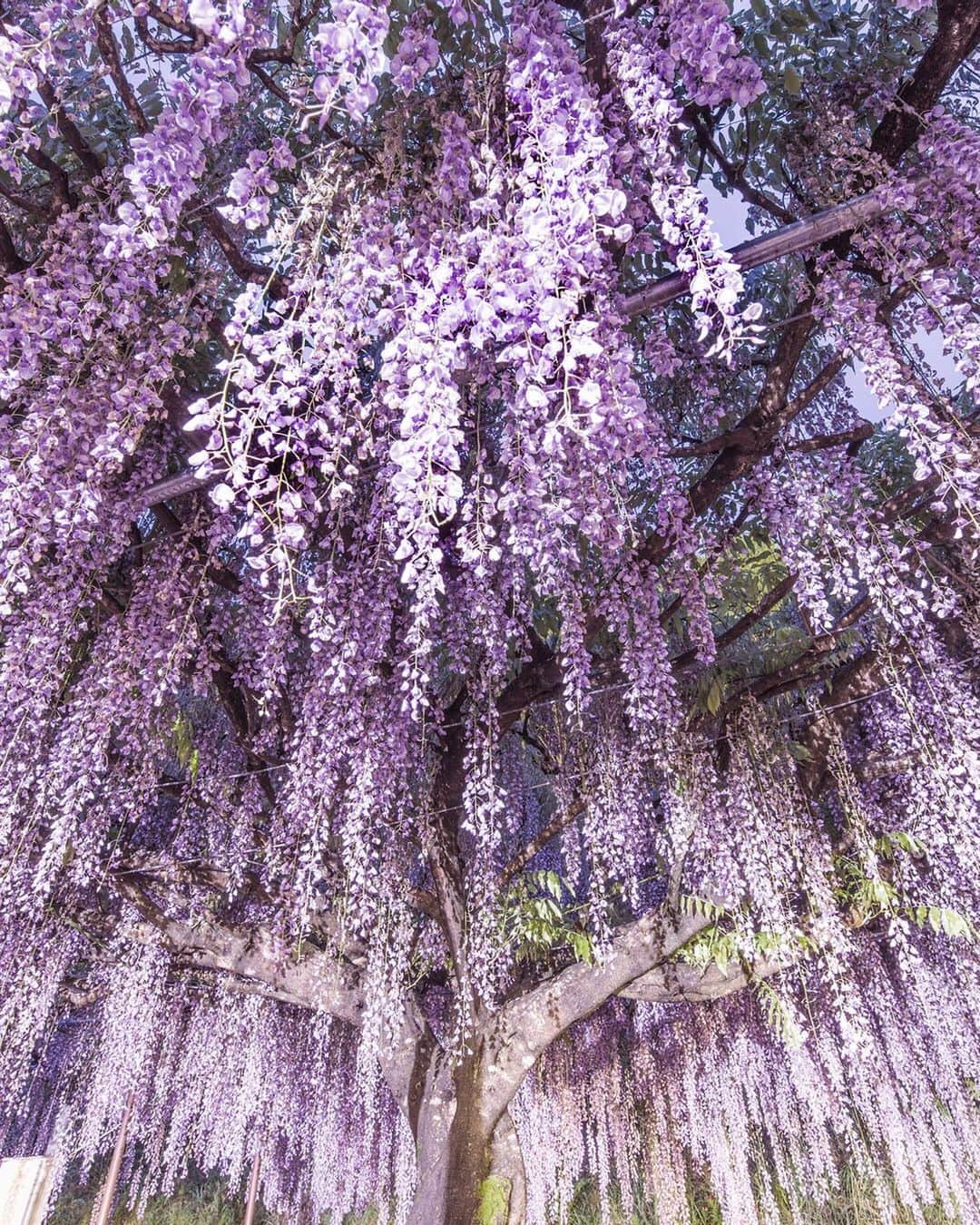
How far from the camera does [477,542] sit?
7.35 ft

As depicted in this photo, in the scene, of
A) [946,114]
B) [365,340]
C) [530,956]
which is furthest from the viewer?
[530,956]

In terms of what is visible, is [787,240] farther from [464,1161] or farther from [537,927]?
[464,1161]

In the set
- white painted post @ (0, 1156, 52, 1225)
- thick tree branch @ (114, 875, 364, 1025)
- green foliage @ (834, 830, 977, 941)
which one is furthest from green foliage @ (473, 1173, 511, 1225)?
white painted post @ (0, 1156, 52, 1225)

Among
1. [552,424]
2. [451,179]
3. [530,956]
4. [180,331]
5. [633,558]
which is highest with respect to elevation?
[633,558]

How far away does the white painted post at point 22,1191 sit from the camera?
1.71 meters

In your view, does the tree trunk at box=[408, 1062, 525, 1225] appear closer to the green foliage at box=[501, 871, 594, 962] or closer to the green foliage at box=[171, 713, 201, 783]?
the green foliage at box=[501, 871, 594, 962]

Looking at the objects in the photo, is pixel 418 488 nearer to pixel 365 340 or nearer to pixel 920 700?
pixel 365 340

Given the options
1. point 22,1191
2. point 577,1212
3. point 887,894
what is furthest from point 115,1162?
point 887,894

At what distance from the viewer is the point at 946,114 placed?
7.76ft

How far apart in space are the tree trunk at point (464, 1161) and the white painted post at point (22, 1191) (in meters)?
2.57

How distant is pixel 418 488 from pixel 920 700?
11.6 feet

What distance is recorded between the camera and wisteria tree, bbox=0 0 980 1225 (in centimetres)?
176

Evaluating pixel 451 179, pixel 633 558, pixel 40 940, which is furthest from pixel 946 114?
pixel 40 940

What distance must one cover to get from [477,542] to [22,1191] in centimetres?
192
